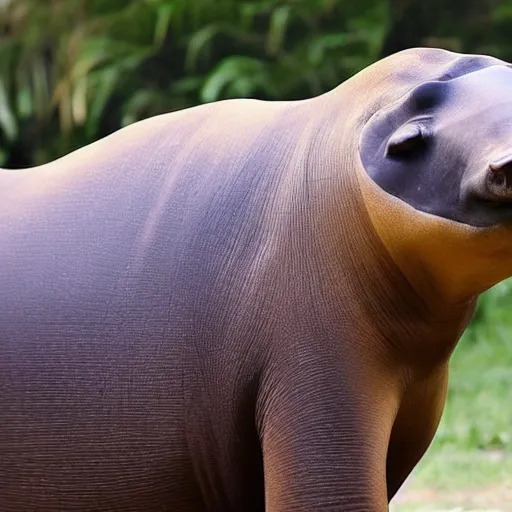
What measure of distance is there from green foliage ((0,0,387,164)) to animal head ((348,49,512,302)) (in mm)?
3744

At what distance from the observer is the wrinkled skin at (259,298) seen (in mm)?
1132

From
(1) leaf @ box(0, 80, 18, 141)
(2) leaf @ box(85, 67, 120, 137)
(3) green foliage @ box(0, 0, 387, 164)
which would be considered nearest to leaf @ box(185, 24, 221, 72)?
(3) green foliage @ box(0, 0, 387, 164)

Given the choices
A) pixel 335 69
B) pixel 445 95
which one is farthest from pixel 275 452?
pixel 335 69

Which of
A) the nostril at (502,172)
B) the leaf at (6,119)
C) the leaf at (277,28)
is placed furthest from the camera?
the leaf at (6,119)

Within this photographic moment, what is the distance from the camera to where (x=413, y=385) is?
1.23 m

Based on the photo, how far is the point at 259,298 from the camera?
1.18 meters

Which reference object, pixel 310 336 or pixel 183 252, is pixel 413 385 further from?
pixel 183 252

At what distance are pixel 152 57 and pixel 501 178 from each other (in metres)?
4.55

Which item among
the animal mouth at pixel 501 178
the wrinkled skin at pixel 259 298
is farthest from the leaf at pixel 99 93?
the animal mouth at pixel 501 178

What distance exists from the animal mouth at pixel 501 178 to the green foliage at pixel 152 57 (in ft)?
12.8

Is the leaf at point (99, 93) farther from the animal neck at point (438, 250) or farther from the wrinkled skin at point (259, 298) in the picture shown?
the animal neck at point (438, 250)

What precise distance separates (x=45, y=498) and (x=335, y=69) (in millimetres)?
4115

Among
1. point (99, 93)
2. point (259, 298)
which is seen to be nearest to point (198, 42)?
point (99, 93)

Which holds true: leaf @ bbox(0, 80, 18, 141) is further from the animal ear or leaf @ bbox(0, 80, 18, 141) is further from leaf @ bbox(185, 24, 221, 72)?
the animal ear
